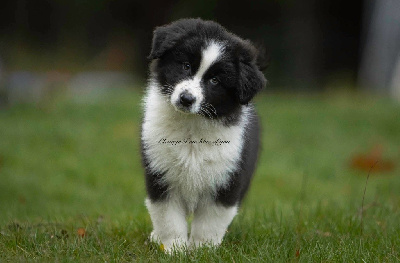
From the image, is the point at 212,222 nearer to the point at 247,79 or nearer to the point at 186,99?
the point at 186,99

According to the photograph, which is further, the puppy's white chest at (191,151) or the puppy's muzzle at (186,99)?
the puppy's white chest at (191,151)

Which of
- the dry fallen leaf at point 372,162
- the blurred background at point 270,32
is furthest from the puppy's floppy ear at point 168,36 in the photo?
the blurred background at point 270,32

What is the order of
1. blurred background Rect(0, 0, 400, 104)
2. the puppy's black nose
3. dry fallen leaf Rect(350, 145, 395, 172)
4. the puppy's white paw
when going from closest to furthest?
the puppy's black nose → the puppy's white paw → dry fallen leaf Rect(350, 145, 395, 172) → blurred background Rect(0, 0, 400, 104)

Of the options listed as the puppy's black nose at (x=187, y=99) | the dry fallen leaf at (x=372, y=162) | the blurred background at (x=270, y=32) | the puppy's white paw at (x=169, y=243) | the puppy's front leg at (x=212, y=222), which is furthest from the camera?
the blurred background at (x=270, y=32)

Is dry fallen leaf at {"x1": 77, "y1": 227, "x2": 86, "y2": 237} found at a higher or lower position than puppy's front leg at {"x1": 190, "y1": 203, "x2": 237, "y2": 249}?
lower

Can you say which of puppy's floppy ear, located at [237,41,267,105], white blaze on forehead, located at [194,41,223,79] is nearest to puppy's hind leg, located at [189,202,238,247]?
puppy's floppy ear, located at [237,41,267,105]

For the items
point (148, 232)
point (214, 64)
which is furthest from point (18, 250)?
point (214, 64)

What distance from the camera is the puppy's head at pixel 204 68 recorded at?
4035mm

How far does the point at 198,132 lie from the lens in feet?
13.9

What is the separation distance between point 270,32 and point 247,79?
1505 centimetres

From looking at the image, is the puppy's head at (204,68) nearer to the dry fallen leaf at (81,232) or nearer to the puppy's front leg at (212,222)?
the puppy's front leg at (212,222)

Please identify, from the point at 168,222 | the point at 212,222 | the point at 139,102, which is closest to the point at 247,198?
the point at 139,102

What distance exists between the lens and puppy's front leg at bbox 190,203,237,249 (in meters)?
4.28

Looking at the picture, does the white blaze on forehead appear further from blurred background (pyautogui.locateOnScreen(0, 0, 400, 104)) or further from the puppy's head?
blurred background (pyautogui.locateOnScreen(0, 0, 400, 104))
